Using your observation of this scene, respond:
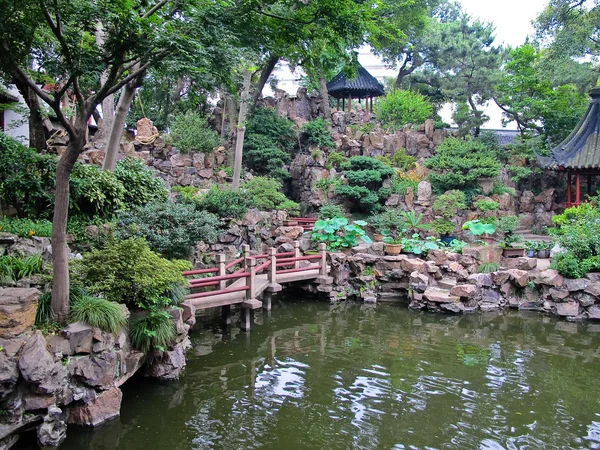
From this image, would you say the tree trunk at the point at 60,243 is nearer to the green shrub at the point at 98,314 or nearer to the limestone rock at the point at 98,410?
the green shrub at the point at 98,314

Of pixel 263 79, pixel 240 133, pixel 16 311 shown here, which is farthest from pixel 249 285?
pixel 263 79

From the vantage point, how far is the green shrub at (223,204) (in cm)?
1317

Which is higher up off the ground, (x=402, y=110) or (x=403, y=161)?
(x=402, y=110)

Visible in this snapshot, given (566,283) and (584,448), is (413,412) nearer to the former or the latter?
(584,448)

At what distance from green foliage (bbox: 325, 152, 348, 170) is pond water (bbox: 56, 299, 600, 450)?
32.7 ft

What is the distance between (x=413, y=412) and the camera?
646 centimetres

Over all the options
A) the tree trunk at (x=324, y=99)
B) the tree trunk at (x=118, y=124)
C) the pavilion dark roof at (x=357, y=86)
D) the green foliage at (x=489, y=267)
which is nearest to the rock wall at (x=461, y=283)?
the green foliage at (x=489, y=267)

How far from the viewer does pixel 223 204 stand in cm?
1329

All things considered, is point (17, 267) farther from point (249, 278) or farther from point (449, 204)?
point (449, 204)

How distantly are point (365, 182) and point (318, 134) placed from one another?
3880 millimetres

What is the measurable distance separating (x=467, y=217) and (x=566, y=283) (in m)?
6.28

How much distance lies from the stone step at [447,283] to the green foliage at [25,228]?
927 centimetres

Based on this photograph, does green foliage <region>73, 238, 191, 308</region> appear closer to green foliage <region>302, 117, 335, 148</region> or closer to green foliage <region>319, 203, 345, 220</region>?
green foliage <region>319, 203, 345, 220</region>

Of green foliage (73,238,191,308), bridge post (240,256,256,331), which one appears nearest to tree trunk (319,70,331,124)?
bridge post (240,256,256,331)
